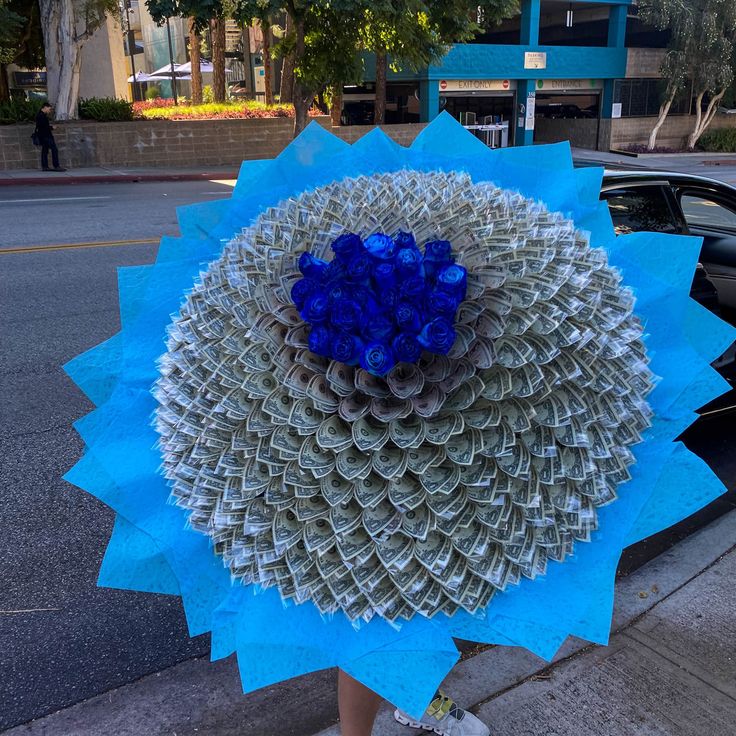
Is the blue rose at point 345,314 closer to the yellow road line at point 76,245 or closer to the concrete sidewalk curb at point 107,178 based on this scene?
the yellow road line at point 76,245

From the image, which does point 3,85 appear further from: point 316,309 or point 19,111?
point 316,309

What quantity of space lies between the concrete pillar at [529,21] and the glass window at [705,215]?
24.1m

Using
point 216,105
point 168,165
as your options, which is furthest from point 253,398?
point 216,105

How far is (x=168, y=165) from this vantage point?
21844 millimetres

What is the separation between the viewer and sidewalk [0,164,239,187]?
18.1 m

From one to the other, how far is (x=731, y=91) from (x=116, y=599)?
31.5m

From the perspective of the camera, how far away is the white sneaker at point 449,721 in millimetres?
2227

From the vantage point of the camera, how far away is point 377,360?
1186 millimetres

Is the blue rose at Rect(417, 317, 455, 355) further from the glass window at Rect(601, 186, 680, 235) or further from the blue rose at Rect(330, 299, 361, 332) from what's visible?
the glass window at Rect(601, 186, 680, 235)

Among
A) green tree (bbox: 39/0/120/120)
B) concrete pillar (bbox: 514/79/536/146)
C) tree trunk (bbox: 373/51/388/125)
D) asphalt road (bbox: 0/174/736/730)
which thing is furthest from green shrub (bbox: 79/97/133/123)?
asphalt road (bbox: 0/174/736/730)

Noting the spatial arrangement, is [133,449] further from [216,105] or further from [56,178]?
[216,105]

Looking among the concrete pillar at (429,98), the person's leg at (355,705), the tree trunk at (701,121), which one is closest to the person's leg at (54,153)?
the concrete pillar at (429,98)

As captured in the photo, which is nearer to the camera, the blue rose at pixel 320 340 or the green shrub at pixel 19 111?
the blue rose at pixel 320 340

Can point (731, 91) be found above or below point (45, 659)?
above
